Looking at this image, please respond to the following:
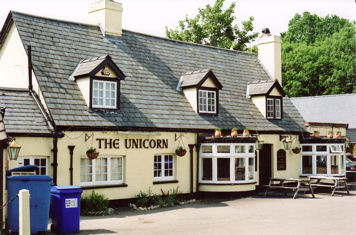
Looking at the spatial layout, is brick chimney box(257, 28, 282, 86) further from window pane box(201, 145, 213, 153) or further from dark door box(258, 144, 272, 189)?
window pane box(201, 145, 213, 153)

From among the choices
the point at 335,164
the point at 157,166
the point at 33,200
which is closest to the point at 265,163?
the point at 335,164

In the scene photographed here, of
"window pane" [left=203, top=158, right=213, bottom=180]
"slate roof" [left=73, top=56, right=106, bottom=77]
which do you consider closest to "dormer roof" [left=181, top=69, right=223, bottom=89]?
"window pane" [left=203, top=158, right=213, bottom=180]

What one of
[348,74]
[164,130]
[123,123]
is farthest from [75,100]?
[348,74]

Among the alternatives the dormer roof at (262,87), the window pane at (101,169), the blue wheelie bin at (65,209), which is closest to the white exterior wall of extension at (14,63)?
the window pane at (101,169)

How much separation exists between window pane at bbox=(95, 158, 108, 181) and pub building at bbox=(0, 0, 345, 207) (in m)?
0.04

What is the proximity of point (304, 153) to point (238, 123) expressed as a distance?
5.00m

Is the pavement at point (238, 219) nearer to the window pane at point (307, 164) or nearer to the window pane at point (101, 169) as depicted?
the window pane at point (101, 169)

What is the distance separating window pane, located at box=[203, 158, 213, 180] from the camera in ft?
66.3

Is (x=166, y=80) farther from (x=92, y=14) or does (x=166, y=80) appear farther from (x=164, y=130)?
(x=92, y=14)

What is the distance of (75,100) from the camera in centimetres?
1734

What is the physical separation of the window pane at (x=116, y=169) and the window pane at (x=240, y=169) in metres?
5.06

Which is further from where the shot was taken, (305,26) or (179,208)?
(305,26)

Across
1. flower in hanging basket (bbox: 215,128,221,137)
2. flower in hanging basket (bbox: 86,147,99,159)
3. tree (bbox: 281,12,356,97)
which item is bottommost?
flower in hanging basket (bbox: 86,147,99,159)

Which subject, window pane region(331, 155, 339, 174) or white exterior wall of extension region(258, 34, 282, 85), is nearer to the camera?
window pane region(331, 155, 339, 174)
